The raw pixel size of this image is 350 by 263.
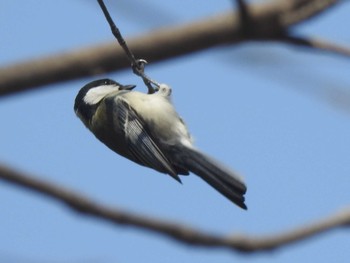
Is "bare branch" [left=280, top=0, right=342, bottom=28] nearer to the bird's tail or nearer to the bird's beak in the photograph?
the bird's tail

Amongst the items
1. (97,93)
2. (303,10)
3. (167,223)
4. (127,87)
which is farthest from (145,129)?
(167,223)

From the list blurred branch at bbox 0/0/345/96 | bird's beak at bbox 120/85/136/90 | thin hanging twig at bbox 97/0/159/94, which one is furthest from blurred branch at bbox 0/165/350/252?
bird's beak at bbox 120/85/136/90

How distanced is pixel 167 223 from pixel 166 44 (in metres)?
0.28

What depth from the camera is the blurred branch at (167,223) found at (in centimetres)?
91

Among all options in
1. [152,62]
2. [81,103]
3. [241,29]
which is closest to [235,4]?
[241,29]

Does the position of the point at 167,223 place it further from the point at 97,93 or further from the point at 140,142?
the point at 97,93

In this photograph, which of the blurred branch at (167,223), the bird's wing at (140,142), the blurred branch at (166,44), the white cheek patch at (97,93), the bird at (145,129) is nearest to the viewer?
the blurred branch at (167,223)

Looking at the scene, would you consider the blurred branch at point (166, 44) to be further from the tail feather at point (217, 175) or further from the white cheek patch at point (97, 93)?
the white cheek patch at point (97, 93)

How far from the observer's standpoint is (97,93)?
3.07 m

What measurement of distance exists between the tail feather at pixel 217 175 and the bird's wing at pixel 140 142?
0.28 ft

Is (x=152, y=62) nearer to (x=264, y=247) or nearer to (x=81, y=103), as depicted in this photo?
(x=264, y=247)

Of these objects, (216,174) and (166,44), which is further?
(216,174)

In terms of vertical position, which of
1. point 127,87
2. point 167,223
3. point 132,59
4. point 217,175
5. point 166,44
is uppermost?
point 127,87

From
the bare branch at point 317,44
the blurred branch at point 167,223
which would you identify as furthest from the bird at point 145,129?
the blurred branch at point 167,223
